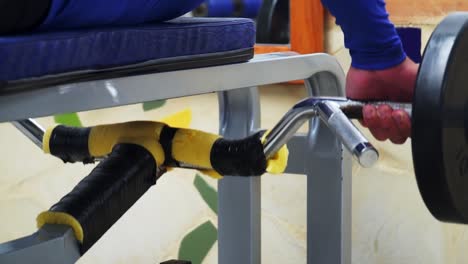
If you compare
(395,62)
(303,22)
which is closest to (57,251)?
(395,62)

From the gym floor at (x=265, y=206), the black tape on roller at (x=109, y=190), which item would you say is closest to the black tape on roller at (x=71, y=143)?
the black tape on roller at (x=109, y=190)

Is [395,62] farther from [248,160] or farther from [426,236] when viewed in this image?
[426,236]

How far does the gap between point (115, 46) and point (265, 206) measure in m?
1.07

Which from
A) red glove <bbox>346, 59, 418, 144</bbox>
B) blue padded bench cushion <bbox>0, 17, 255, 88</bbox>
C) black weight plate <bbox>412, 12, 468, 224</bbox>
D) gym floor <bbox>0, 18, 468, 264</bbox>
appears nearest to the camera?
blue padded bench cushion <bbox>0, 17, 255, 88</bbox>

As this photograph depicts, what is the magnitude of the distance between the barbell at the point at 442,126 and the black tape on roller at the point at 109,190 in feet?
0.99

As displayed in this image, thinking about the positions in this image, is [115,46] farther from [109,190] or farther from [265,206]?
[265,206]

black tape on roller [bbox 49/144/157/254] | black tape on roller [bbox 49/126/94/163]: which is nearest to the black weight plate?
black tape on roller [bbox 49/144/157/254]

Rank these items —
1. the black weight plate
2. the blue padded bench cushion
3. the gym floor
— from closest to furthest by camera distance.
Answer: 1. the blue padded bench cushion
2. the black weight plate
3. the gym floor

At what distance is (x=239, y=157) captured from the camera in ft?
3.75

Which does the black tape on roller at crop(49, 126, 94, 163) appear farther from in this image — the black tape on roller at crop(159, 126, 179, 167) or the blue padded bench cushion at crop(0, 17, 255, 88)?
the blue padded bench cushion at crop(0, 17, 255, 88)

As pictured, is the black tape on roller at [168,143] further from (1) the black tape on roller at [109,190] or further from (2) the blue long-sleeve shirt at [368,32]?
(2) the blue long-sleeve shirt at [368,32]

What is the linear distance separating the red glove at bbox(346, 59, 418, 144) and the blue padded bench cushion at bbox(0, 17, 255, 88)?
0.16 m

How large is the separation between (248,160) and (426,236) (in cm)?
69

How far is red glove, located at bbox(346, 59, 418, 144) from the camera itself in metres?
0.99
